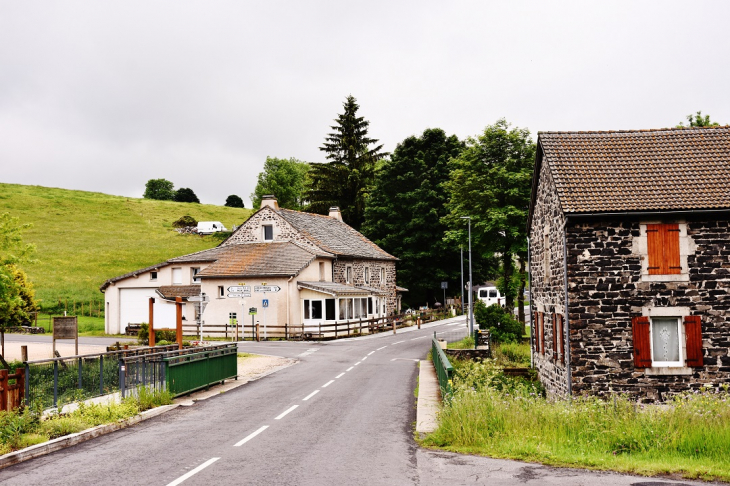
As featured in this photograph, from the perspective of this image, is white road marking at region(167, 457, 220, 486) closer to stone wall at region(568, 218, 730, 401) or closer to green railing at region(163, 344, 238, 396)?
green railing at region(163, 344, 238, 396)

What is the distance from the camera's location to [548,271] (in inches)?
891

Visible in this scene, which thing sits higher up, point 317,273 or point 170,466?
point 317,273

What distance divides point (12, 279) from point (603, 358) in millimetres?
22947

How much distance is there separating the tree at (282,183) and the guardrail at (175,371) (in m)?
76.9

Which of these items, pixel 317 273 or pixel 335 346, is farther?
pixel 317 273

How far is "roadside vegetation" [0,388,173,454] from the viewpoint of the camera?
11320mm

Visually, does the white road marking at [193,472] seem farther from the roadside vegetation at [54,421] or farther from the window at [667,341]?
the window at [667,341]

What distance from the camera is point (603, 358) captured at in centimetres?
1927

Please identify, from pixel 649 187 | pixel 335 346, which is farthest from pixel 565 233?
pixel 335 346

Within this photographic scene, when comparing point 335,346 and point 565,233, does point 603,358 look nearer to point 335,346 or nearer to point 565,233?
point 565,233

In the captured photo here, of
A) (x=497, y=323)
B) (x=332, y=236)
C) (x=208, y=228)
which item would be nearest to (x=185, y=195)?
(x=208, y=228)

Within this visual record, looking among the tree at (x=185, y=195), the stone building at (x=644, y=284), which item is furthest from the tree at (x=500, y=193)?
the tree at (x=185, y=195)

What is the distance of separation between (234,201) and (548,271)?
4941 inches

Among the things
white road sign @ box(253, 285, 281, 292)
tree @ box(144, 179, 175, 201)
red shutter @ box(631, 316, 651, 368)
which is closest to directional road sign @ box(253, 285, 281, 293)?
white road sign @ box(253, 285, 281, 292)
